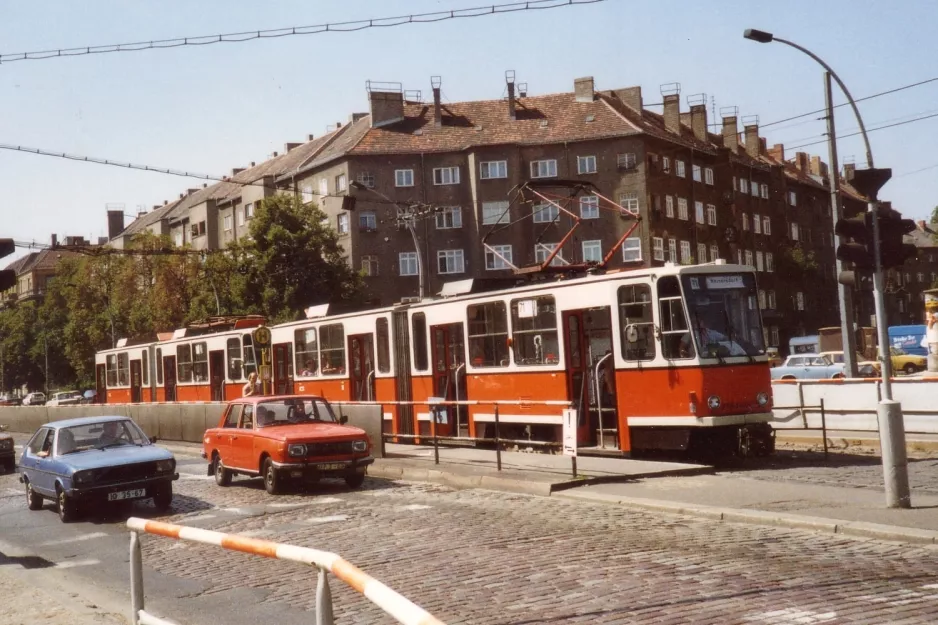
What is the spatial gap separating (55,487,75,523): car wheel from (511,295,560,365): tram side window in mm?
8311

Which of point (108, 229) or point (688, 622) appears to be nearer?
point (688, 622)

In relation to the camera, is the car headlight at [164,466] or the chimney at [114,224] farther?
the chimney at [114,224]

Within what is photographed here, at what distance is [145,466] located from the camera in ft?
50.3

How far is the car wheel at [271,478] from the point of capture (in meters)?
16.3

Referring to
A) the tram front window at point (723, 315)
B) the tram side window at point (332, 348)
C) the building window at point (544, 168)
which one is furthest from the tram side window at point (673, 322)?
the building window at point (544, 168)

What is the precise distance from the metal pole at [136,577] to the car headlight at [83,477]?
8591 millimetres

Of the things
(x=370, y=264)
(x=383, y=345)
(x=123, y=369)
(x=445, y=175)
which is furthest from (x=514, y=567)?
(x=445, y=175)

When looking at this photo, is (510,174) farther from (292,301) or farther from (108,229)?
(108,229)

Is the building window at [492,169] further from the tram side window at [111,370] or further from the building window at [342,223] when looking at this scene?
the tram side window at [111,370]

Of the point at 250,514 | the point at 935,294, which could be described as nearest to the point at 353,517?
the point at 250,514

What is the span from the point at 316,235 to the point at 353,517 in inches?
1710

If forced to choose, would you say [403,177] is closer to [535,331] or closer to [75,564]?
[535,331]

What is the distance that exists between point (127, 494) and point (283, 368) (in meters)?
14.2

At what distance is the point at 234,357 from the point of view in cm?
3203
